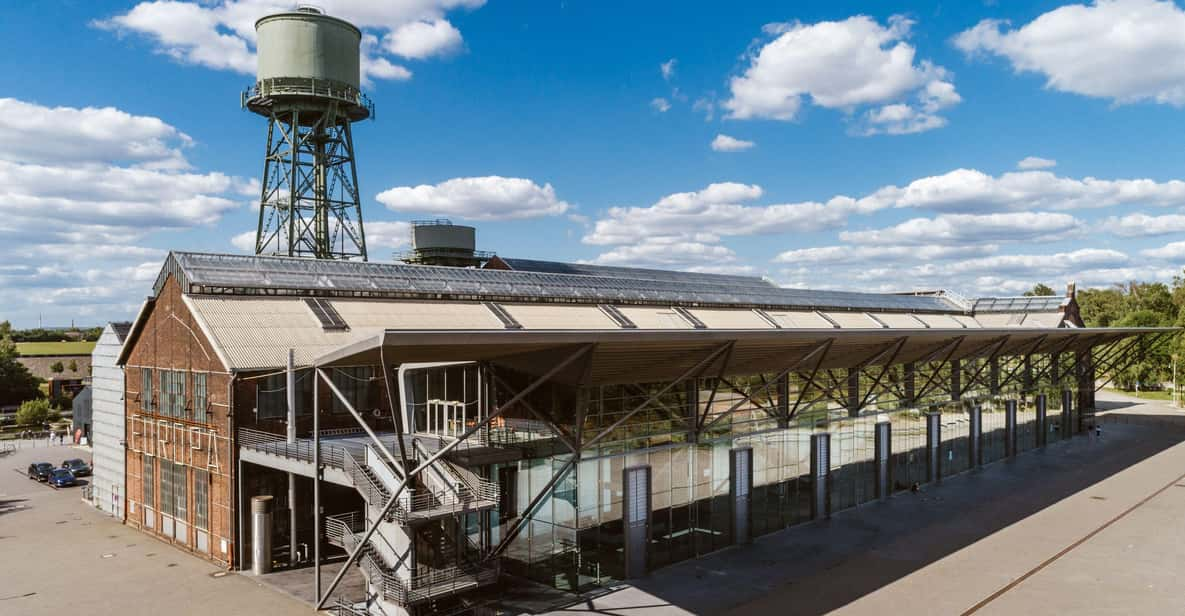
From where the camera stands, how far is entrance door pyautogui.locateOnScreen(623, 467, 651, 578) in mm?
28047

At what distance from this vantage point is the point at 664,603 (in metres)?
25.5

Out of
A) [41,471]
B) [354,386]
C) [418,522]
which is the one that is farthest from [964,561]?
[41,471]

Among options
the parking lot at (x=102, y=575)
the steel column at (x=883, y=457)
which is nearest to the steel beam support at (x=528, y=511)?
the parking lot at (x=102, y=575)

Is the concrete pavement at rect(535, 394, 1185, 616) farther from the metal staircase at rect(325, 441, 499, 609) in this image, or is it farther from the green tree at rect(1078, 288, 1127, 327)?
the green tree at rect(1078, 288, 1127, 327)

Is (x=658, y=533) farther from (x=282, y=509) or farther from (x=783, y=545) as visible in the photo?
(x=282, y=509)

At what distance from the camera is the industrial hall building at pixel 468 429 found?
24922mm

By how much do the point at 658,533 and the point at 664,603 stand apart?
461 cm

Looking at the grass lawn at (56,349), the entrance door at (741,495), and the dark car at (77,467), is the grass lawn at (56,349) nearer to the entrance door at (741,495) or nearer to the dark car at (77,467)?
the dark car at (77,467)

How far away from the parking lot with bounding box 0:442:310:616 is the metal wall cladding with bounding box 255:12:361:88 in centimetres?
3019

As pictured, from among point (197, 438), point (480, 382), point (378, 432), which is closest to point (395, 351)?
point (480, 382)

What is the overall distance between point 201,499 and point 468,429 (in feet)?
44.3

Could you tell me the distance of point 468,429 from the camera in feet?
92.6

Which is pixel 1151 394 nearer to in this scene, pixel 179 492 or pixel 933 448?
pixel 933 448

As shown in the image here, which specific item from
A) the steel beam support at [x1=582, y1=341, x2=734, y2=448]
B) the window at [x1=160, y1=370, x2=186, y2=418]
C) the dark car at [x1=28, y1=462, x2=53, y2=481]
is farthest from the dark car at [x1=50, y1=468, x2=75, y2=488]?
the steel beam support at [x1=582, y1=341, x2=734, y2=448]
